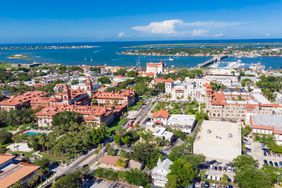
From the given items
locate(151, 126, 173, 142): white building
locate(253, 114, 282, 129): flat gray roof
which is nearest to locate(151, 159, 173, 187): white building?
locate(151, 126, 173, 142): white building

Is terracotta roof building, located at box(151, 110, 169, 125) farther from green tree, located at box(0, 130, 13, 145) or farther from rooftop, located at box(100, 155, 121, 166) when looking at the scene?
green tree, located at box(0, 130, 13, 145)

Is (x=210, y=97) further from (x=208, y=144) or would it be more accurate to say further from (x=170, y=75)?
(x=170, y=75)

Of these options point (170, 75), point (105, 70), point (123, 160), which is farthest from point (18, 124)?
point (105, 70)

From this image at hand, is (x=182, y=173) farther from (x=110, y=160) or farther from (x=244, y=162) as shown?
(x=110, y=160)

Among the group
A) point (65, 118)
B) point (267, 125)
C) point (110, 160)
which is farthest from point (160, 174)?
point (267, 125)

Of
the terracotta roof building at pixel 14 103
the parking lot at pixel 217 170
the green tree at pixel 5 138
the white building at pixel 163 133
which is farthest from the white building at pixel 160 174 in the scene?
the terracotta roof building at pixel 14 103
